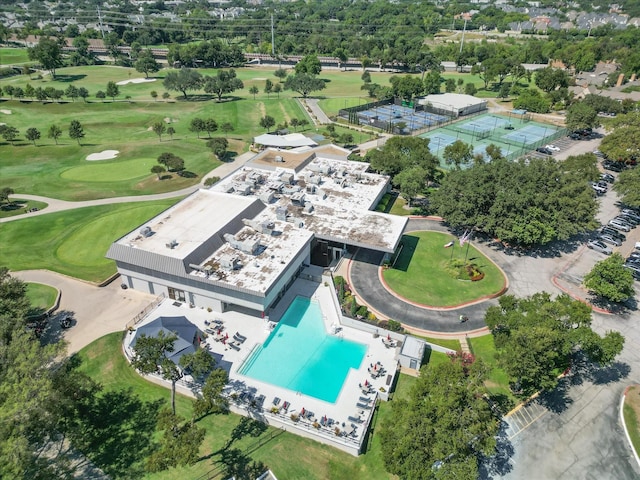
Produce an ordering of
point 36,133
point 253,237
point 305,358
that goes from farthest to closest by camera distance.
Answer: point 36,133
point 253,237
point 305,358

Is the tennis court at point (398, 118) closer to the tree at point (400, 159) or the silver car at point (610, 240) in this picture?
the tree at point (400, 159)

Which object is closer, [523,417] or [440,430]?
[440,430]

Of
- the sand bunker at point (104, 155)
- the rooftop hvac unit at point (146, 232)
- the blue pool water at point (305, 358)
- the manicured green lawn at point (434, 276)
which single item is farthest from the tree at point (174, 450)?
the sand bunker at point (104, 155)

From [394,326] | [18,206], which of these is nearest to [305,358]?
[394,326]

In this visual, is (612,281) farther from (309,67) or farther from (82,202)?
(309,67)

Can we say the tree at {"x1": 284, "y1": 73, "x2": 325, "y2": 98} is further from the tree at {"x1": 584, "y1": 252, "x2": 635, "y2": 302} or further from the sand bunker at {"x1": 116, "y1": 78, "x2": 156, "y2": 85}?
the tree at {"x1": 584, "y1": 252, "x2": 635, "y2": 302}

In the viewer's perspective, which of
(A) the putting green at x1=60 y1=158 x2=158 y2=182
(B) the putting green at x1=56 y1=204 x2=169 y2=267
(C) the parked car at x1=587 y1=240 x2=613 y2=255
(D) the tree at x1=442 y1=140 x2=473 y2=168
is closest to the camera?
(B) the putting green at x1=56 y1=204 x2=169 y2=267

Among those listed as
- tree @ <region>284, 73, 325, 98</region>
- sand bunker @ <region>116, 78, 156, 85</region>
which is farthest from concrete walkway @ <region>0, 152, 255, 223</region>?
sand bunker @ <region>116, 78, 156, 85</region>
